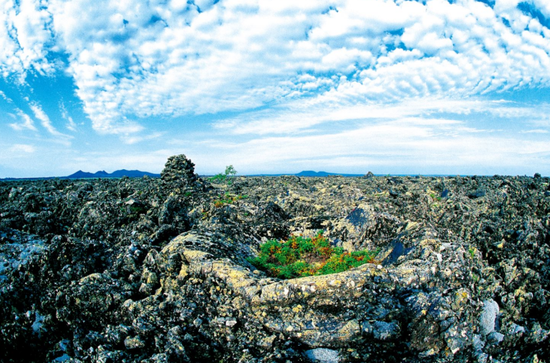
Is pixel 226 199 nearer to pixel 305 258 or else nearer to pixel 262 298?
pixel 305 258

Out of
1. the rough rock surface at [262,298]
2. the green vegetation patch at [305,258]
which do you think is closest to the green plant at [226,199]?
the rough rock surface at [262,298]

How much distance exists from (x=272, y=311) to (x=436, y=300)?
4868 millimetres

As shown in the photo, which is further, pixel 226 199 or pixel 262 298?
pixel 226 199

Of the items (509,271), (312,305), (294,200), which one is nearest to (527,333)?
(509,271)

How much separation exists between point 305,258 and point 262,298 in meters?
7.29

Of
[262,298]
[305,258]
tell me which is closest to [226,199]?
[305,258]

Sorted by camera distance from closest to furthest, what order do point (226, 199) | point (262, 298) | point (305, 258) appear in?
point (262, 298) < point (305, 258) < point (226, 199)

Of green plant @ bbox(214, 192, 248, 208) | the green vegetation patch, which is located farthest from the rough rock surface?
green plant @ bbox(214, 192, 248, 208)

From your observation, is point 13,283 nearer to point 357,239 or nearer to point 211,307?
point 211,307

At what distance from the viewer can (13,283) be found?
11516 mm

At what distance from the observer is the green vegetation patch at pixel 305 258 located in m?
12.8

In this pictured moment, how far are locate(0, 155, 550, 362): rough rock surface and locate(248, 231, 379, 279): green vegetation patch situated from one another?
86cm

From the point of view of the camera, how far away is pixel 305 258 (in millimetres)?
15633

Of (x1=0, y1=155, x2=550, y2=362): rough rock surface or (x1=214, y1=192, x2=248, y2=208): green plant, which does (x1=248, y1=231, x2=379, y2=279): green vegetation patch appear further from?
(x1=214, y1=192, x2=248, y2=208): green plant
